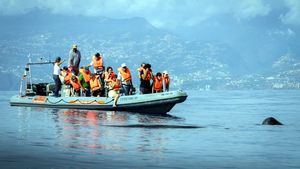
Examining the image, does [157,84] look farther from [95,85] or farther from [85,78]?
[85,78]

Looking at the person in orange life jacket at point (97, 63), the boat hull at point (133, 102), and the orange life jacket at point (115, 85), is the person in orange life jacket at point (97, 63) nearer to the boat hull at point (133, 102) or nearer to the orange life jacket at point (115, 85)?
the orange life jacket at point (115, 85)

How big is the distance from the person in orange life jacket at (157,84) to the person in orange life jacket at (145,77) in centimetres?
31

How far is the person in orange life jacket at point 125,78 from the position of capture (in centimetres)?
4416

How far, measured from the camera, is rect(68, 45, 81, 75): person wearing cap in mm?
45375

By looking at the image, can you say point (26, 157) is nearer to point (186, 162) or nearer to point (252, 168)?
point (186, 162)

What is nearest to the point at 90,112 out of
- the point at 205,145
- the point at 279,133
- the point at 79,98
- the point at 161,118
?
the point at 79,98

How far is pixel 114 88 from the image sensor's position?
44.0 metres

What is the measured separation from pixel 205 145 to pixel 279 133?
799 cm

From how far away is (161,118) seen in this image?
4144 cm

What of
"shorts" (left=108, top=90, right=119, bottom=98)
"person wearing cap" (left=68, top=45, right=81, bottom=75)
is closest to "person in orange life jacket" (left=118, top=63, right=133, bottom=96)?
"shorts" (left=108, top=90, right=119, bottom=98)

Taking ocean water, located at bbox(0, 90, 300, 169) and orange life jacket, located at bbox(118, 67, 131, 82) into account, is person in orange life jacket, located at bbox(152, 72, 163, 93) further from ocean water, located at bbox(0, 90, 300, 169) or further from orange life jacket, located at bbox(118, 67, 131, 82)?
ocean water, located at bbox(0, 90, 300, 169)

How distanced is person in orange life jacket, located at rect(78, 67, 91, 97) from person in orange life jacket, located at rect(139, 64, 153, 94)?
141 inches

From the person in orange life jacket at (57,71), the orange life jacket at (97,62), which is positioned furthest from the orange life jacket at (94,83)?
the person in orange life jacket at (57,71)

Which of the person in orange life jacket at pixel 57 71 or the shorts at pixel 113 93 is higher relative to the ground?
the person in orange life jacket at pixel 57 71
